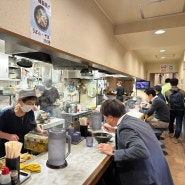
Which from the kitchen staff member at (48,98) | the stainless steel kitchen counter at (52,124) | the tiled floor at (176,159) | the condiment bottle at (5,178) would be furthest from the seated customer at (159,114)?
the condiment bottle at (5,178)

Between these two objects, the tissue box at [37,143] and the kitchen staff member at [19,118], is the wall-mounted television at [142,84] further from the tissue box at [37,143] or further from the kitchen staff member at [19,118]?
the tissue box at [37,143]

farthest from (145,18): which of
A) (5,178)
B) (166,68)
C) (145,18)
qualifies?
(166,68)

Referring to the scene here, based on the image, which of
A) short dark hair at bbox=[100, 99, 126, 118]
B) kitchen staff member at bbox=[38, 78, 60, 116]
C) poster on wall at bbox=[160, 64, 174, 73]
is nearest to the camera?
short dark hair at bbox=[100, 99, 126, 118]

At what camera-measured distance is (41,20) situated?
143 cm

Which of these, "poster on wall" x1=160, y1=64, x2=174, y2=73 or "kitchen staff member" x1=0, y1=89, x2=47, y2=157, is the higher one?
"poster on wall" x1=160, y1=64, x2=174, y2=73

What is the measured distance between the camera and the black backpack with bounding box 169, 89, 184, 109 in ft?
16.5

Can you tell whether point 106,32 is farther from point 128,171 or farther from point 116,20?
point 128,171

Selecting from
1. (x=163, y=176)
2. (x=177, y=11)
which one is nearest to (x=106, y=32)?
(x=177, y=11)

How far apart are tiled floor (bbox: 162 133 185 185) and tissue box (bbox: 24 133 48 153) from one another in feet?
7.51

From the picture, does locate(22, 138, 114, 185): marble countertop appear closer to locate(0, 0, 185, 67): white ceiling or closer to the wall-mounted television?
locate(0, 0, 185, 67): white ceiling

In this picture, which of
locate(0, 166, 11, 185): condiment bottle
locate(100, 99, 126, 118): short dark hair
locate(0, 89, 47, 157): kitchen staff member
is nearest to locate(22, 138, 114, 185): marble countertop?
locate(0, 166, 11, 185): condiment bottle

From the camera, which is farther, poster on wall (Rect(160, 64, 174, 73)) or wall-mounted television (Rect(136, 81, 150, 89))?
poster on wall (Rect(160, 64, 174, 73))

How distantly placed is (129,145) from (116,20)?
7.27 ft

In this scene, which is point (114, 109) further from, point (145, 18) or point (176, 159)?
point (176, 159)
